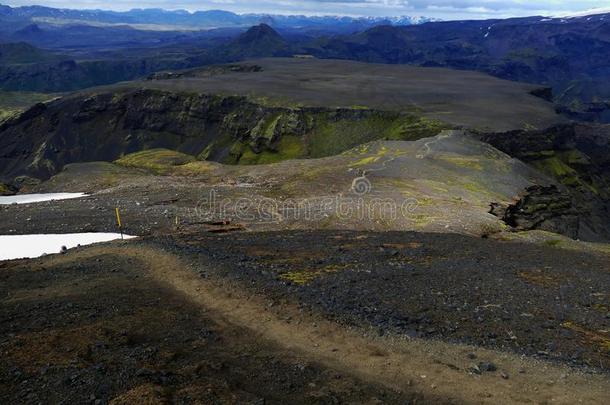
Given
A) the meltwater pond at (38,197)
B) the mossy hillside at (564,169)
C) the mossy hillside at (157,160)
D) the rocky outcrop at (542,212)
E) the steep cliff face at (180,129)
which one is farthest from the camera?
the steep cliff face at (180,129)

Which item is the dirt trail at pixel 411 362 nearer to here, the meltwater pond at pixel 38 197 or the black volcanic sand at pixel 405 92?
the meltwater pond at pixel 38 197

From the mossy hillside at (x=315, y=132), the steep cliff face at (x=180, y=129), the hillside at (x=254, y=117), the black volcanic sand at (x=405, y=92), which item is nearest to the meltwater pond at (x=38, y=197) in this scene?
the mossy hillside at (x=315, y=132)

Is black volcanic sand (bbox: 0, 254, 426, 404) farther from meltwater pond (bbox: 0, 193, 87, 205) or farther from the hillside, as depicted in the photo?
the hillside

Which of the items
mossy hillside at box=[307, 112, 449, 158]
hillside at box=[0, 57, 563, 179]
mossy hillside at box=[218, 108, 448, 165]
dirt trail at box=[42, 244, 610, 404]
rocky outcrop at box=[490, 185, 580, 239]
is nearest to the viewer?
dirt trail at box=[42, 244, 610, 404]

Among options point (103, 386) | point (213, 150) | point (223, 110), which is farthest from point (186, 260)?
point (223, 110)

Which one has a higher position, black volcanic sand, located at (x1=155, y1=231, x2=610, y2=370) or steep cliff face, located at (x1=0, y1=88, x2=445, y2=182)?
black volcanic sand, located at (x1=155, y1=231, x2=610, y2=370)

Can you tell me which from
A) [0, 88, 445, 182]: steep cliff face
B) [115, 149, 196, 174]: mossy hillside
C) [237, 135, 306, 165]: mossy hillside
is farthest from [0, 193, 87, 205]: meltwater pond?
[0, 88, 445, 182]: steep cliff face
